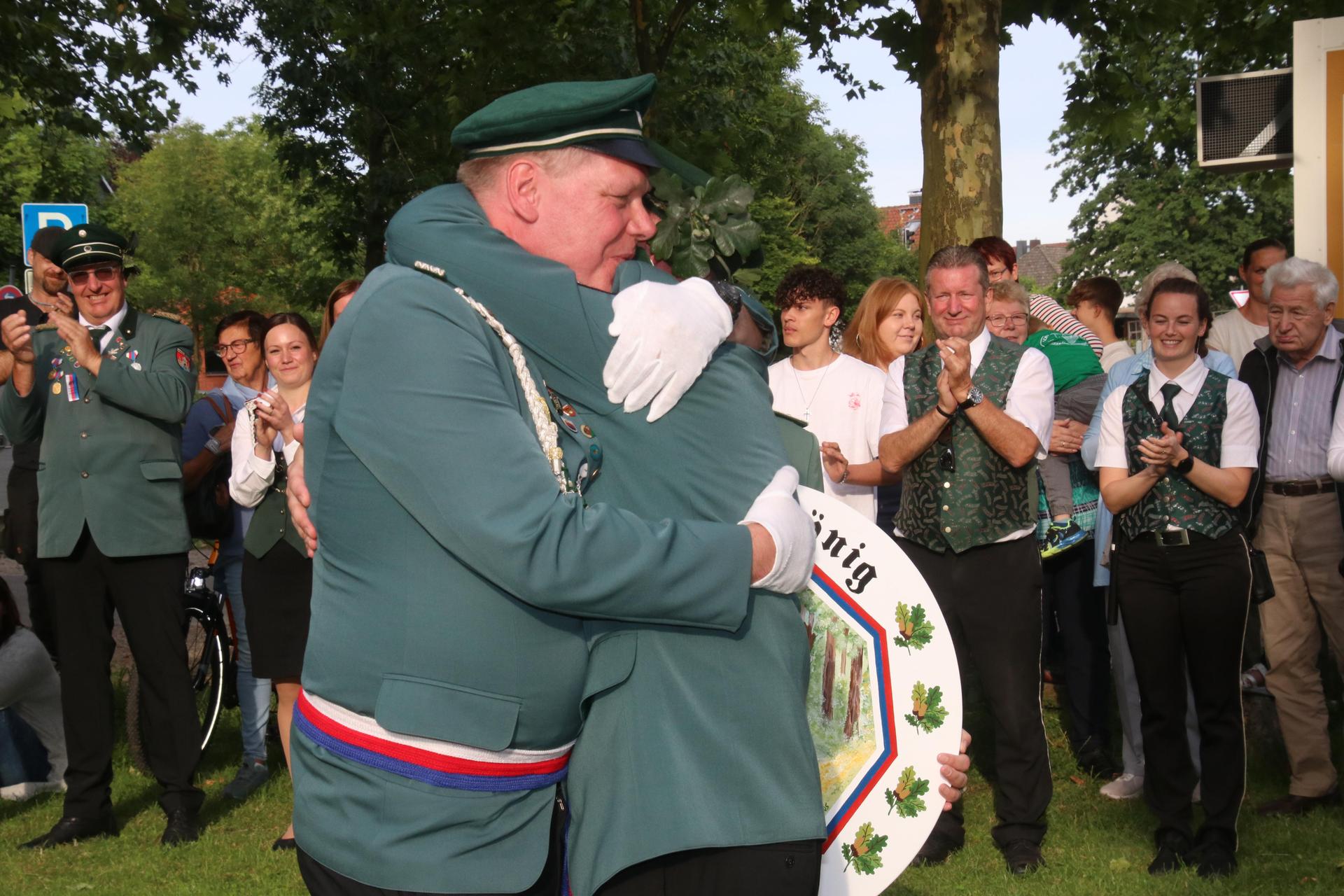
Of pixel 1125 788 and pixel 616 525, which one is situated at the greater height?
pixel 616 525

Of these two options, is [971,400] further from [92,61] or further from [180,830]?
[92,61]

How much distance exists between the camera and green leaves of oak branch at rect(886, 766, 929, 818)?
2654 mm

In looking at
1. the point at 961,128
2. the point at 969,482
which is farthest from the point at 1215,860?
Answer: the point at 961,128

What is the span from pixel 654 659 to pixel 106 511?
4.44 meters

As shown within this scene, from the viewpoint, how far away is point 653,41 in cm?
1697

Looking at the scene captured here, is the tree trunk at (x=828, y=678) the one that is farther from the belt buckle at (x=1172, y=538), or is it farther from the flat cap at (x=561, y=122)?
the belt buckle at (x=1172, y=538)

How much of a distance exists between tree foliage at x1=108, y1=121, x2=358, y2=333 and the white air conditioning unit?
43.9 meters

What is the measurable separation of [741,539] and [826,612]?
0.71m

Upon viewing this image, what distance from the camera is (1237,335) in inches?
324

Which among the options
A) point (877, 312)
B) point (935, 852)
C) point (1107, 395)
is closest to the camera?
point (935, 852)

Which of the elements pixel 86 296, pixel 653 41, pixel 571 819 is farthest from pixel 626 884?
pixel 653 41

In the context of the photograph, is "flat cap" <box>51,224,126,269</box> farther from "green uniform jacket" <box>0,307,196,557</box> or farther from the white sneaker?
the white sneaker

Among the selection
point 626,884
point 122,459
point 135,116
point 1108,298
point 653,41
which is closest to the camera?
point 626,884

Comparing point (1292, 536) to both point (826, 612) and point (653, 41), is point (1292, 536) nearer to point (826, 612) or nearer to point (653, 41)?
point (826, 612)
